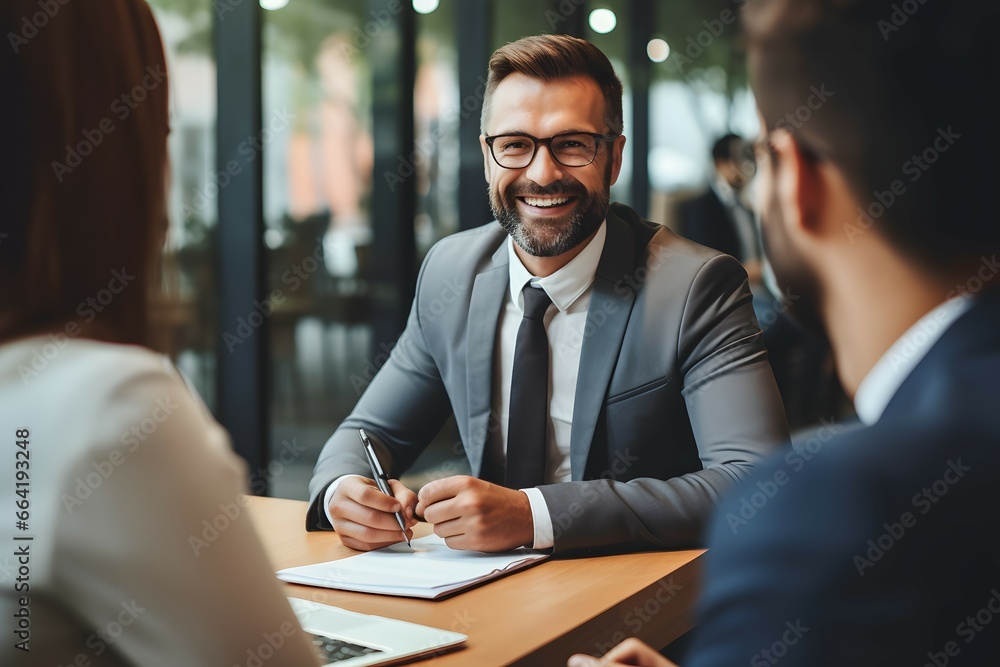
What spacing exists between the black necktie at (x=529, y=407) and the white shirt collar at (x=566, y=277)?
0.22 ft

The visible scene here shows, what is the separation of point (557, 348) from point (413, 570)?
2.47 feet

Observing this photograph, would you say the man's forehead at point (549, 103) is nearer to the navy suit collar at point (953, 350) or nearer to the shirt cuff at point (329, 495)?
the shirt cuff at point (329, 495)

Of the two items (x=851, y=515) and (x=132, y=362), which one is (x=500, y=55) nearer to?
(x=132, y=362)

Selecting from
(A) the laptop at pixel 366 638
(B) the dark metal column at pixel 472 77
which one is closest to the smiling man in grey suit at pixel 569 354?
(A) the laptop at pixel 366 638

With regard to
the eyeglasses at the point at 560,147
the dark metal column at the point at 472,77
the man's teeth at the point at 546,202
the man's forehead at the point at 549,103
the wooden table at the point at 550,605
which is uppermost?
the dark metal column at the point at 472,77

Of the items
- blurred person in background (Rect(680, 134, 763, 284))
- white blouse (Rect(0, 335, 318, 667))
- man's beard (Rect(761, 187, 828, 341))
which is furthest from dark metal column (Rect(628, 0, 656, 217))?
white blouse (Rect(0, 335, 318, 667))

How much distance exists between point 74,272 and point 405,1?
332 centimetres

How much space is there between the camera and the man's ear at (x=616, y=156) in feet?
7.43

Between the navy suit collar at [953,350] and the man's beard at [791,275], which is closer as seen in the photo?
the navy suit collar at [953,350]

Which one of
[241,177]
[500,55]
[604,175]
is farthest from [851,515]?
[241,177]

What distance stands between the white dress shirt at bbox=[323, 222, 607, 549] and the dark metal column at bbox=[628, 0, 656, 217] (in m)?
4.86

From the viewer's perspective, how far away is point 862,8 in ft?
2.57

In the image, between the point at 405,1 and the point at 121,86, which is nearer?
the point at 121,86

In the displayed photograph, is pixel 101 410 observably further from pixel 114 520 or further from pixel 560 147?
pixel 560 147
